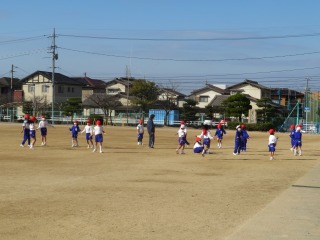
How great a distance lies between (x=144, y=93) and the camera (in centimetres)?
6247

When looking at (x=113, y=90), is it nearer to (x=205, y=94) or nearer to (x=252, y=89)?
(x=205, y=94)

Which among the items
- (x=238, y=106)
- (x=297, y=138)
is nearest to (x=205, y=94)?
(x=238, y=106)

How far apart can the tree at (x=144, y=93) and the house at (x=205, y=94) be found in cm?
1315

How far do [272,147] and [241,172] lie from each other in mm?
5045

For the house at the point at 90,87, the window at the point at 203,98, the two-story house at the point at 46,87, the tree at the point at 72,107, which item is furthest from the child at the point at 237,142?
the house at the point at 90,87

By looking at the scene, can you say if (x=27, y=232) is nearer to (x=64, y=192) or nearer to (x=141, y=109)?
(x=64, y=192)

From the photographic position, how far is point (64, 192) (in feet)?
33.7

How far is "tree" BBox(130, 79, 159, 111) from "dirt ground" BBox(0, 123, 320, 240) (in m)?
43.6

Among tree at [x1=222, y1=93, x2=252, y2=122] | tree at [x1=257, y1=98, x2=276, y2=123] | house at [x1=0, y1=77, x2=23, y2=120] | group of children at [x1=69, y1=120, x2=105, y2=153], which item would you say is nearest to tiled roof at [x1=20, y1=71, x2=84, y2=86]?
house at [x1=0, y1=77, x2=23, y2=120]

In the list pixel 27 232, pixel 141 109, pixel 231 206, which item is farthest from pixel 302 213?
pixel 141 109

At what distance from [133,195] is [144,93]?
5264 centimetres

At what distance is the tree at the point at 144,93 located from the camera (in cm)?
6150

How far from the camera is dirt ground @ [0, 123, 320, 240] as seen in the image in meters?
7.12

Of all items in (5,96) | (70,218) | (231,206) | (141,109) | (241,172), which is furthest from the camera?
(5,96)
